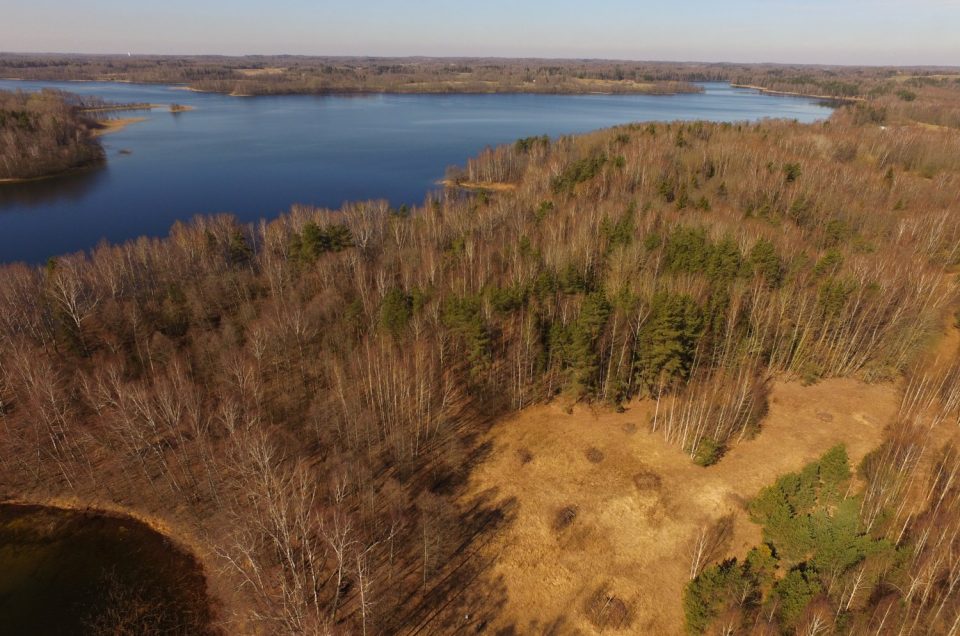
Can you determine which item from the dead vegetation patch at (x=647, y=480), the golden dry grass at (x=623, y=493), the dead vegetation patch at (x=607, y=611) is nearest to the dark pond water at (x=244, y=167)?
the golden dry grass at (x=623, y=493)

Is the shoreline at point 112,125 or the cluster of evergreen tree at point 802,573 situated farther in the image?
the shoreline at point 112,125

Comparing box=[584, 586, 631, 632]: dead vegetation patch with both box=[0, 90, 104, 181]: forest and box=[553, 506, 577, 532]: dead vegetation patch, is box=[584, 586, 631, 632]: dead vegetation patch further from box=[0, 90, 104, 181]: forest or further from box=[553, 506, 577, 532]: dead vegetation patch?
box=[0, 90, 104, 181]: forest

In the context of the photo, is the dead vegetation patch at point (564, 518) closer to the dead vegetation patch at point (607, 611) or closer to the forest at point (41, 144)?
the dead vegetation patch at point (607, 611)

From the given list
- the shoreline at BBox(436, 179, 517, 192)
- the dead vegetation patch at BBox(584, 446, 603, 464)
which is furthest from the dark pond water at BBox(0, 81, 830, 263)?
the dead vegetation patch at BBox(584, 446, 603, 464)

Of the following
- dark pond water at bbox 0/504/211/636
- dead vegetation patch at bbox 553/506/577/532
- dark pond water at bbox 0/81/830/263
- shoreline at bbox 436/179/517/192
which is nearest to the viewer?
dark pond water at bbox 0/504/211/636

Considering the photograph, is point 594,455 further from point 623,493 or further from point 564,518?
point 564,518

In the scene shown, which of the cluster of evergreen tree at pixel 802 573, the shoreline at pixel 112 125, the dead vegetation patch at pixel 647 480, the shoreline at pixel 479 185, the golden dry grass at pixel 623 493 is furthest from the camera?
the shoreline at pixel 112 125

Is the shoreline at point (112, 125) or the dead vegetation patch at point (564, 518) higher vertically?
the shoreline at point (112, 125)
